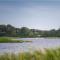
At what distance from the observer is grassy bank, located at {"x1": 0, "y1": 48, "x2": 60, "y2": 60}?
270 cm

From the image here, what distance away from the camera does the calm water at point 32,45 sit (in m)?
2.67

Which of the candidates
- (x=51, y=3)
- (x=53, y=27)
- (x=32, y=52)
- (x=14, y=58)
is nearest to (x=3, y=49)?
(x=14, y=58)

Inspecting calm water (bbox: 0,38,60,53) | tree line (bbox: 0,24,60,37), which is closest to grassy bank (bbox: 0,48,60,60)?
calm water (bbox: 0,38,60,53)

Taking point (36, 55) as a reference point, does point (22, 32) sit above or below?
above

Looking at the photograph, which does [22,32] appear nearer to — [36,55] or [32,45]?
[32,45]

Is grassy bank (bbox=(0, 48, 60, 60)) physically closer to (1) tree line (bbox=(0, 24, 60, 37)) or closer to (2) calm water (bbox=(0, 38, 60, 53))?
(2) calm water (bbox=(0, 38, 60, 53))

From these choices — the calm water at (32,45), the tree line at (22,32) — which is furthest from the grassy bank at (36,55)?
the tree line at (22,32)

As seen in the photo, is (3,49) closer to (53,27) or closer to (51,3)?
(53,27)

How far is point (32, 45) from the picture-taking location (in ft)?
8.99

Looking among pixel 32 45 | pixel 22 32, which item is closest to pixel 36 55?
pixel 32 45

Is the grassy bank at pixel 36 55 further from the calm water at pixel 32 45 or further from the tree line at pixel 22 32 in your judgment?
the tree line at pixel 22 32

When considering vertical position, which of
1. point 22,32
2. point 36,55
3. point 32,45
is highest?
point 22,32

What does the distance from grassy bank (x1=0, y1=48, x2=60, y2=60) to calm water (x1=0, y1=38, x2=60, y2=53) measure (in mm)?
64

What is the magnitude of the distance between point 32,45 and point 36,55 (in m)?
0.16
